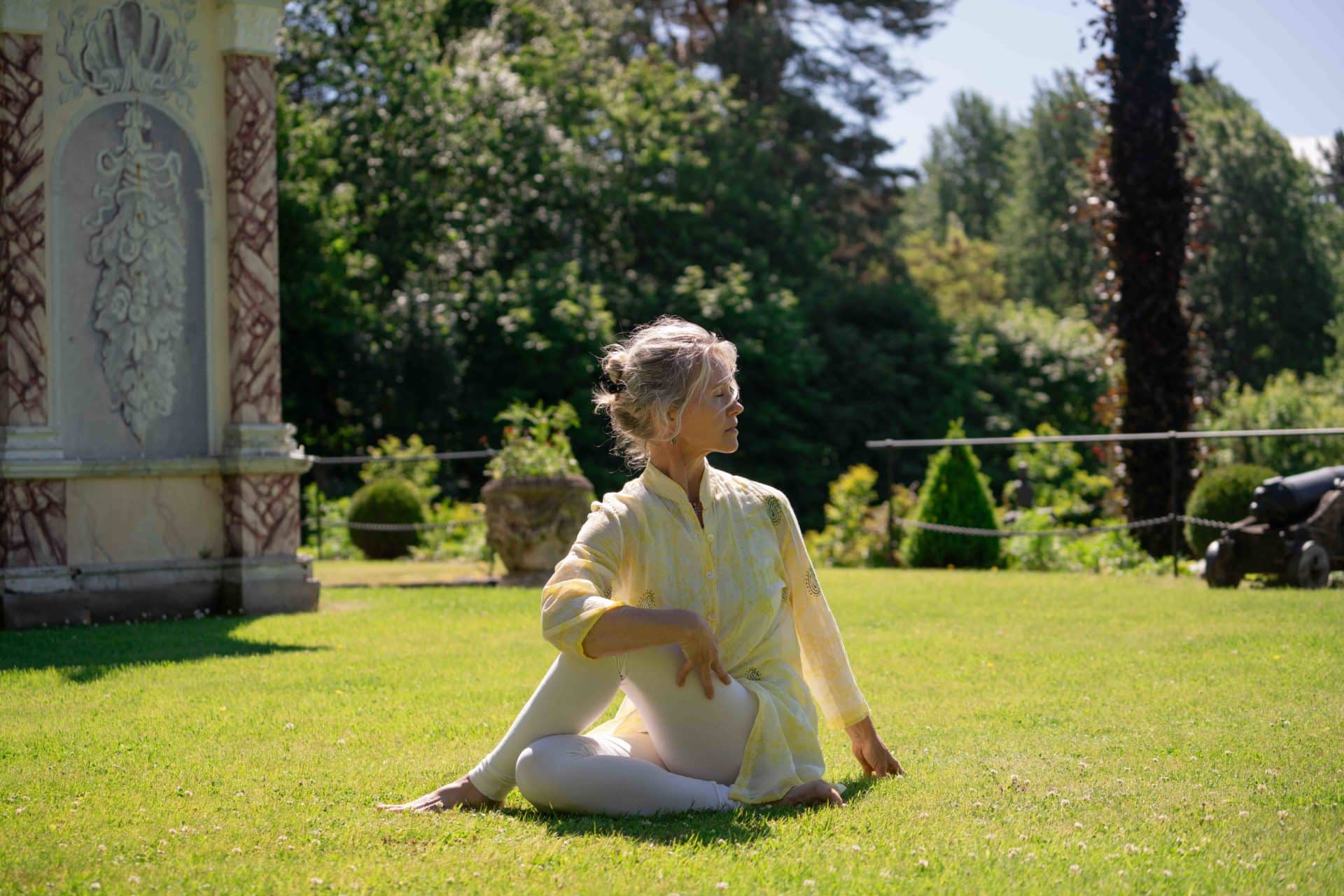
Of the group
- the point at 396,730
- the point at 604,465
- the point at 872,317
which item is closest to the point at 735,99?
the point at 872,317

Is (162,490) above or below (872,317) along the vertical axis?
below

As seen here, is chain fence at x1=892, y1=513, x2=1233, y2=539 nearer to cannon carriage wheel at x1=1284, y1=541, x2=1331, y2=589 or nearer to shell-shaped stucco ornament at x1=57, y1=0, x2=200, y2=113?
cannon carriage wheel at x1=1284, y1=541, x2=1331, y2=589

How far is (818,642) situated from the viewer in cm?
469

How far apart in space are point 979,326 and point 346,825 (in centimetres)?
3015

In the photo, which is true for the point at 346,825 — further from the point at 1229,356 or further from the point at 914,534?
the point at 1229,356

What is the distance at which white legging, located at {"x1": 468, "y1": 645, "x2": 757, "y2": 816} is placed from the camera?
419 cm

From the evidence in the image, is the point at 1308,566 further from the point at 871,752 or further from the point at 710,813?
the point at 710,813

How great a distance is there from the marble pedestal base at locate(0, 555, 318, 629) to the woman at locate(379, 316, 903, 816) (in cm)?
679

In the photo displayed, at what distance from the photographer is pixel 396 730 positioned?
19.8ft

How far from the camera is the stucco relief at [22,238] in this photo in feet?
33.3

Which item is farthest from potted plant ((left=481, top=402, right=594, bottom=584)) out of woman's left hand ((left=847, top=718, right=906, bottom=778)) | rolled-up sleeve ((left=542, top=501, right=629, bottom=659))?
rolled-up sleeve ((left=542, top=501, right=629, bottom=659))

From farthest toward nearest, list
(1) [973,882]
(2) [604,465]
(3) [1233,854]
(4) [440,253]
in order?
1. (4) [440,253]
2. (2) [604,465]
3. (3) [1233,854]
4. (1) [973,882]

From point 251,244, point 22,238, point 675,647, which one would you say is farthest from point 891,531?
point 675,647

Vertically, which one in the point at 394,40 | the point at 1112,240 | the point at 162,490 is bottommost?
the point at 162,490
